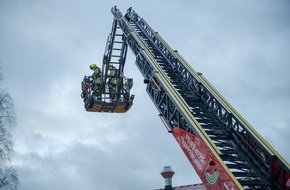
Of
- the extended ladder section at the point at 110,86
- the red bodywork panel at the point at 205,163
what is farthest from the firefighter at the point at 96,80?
the red bodywork panel at the point at 205,163

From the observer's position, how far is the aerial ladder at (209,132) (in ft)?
29.4

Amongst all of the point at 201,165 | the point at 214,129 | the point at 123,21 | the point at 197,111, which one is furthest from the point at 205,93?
the point at 123,21

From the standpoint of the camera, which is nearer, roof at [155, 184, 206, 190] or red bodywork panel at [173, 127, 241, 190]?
red bodywork panel at [173, 127, 241, 190]

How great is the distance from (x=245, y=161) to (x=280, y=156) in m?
1.00

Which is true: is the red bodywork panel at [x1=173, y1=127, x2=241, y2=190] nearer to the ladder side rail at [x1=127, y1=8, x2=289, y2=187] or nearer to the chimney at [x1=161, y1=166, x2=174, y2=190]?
the ladder side rail at [x1=127, y1=8, x2=289, y2=187]

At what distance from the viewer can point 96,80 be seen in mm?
19250

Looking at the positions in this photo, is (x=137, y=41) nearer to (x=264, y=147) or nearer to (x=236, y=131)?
(x=236, y=131)

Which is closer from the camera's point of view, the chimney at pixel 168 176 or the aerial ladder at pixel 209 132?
the aerial ladder at pixel 209 132

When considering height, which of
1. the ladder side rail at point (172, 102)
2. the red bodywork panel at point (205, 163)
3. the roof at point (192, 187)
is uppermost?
the ladder side rail at point (172, 102)

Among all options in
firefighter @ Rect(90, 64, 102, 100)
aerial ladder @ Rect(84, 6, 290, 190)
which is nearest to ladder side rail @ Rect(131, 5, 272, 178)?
aerial ladder @ Rect(84, 6, 290, 190)

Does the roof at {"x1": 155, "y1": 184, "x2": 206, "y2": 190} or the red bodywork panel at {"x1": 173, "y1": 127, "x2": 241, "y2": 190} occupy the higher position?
the roof at {"x1": 155, "y1": 184, "x2": 206, "y2": 190}

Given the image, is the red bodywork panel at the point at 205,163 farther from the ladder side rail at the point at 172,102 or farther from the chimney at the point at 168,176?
the chimney at the point at 168,176

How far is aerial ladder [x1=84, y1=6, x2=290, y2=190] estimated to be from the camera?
8.96 meters

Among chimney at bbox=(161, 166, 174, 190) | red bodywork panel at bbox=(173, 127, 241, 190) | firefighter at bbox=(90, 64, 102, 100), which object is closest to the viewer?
red bodywork panel at bbox=(173, 127, 241, 190)
